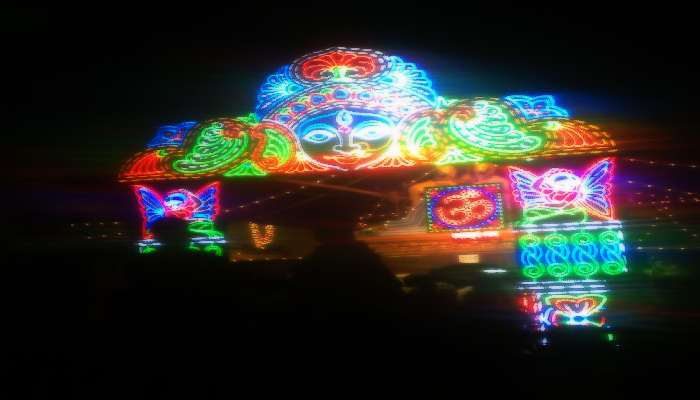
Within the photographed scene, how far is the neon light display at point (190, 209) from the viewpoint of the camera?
3.17m

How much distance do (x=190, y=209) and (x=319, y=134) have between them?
1.16m

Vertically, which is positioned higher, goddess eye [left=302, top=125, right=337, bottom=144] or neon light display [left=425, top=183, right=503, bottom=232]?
goddess eye [left=302, top=125, right=337, bottom=144]

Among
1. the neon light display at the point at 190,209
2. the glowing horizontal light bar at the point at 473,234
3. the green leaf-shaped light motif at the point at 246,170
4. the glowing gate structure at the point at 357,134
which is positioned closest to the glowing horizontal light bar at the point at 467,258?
the glowing horizontal light bar at the point at 473,234

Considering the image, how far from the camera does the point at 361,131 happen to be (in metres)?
3.33

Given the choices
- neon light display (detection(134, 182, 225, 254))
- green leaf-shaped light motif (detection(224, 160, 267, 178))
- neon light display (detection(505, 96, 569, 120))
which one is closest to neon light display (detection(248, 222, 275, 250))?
neon light display (detection(134, 182, 225, 254))

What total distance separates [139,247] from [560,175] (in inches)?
125

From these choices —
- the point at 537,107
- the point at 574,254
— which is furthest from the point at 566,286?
the point at 537,107

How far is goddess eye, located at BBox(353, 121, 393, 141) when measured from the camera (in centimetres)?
329

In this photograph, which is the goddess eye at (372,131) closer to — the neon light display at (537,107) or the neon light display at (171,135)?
the neon light display at (537,107)

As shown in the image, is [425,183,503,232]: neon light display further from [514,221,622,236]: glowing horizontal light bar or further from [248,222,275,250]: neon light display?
[248,222,275,250]: neon light display

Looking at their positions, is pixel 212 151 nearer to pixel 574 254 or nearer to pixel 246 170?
pixel 246 170

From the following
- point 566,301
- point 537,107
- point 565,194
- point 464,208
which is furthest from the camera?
point 537,107

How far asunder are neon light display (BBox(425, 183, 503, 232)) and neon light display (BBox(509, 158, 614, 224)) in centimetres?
18

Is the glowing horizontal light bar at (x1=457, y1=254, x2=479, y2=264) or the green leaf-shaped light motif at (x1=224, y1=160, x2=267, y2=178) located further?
the green leaf-shaped light motif at (x1=224, y1=160, x2=267, y2=178)
